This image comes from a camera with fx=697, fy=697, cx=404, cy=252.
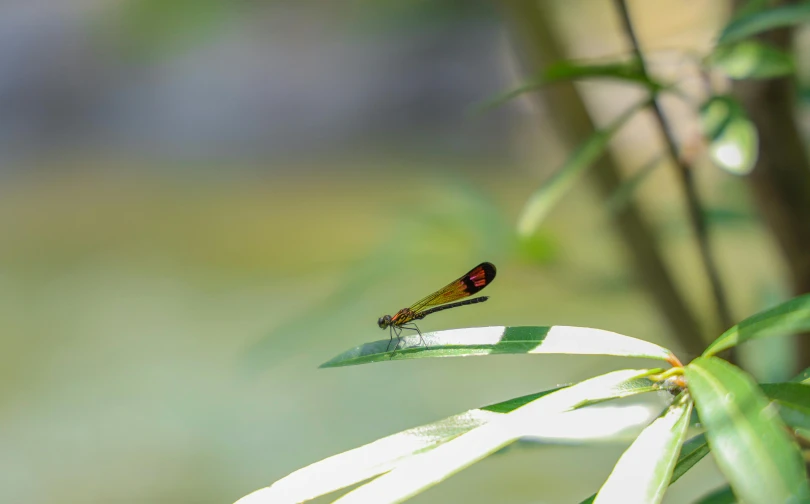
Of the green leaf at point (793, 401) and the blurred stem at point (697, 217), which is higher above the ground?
the blurred stem at point (697, 217)

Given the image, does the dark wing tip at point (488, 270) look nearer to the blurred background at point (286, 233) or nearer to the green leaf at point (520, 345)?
the blurred background at point (286, 233)

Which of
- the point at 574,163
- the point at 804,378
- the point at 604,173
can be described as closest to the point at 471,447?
the point at 804,378

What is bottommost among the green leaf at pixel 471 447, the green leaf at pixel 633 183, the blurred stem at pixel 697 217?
the green leaf at pixel 471 447

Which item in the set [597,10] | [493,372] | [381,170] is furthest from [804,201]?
[381,170]

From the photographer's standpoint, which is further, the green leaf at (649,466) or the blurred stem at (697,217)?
the blurred stem at (697,217)

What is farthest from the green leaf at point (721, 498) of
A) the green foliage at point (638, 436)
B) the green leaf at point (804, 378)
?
the green leaf at point (804, 378)

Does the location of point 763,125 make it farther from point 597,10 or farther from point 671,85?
point 597,10
